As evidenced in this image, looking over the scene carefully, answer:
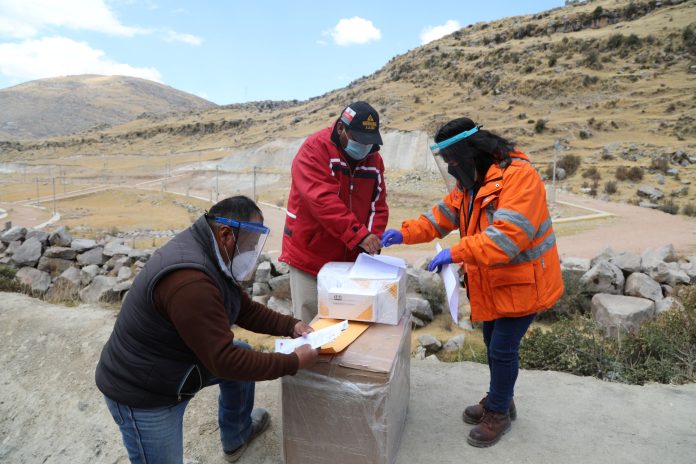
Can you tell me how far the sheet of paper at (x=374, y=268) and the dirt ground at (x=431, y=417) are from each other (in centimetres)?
113

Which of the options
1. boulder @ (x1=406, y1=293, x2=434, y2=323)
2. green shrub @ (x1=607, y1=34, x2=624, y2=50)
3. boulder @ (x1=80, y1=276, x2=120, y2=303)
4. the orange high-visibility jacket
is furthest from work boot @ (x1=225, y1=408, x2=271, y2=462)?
green shrub @ (x1=607, y1=34, x2=624, y2=50)

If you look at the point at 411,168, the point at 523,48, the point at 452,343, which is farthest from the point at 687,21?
the point at 452,343

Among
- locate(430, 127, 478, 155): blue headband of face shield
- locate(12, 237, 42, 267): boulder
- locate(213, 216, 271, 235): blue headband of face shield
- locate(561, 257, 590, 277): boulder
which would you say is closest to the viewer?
locate(213, 216, 271, 235): blue headband of face shield

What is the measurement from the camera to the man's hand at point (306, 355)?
238cm

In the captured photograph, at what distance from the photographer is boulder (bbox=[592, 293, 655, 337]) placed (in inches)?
232

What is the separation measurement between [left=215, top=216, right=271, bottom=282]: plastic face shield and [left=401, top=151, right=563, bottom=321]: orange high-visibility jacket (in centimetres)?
106

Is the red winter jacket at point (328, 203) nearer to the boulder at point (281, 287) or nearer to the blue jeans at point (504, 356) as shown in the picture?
the blue jeans at point (504, 356)

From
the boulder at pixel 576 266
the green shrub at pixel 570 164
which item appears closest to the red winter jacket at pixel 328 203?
the boulder at pixel 576 266

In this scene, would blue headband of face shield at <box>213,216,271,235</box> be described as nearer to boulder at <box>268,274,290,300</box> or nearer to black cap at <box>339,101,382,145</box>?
black cap at <box>339,101,382,145</box>

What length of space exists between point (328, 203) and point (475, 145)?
957 millimetres

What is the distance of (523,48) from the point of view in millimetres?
43750

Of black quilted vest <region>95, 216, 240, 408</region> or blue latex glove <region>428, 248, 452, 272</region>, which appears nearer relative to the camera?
black quilted vest <region>95, 216, 240, 408</region>

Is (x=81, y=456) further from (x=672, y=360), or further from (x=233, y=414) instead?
(x=672, y=360)

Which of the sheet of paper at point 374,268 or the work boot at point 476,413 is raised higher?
the sheet of paper at point 374,268
